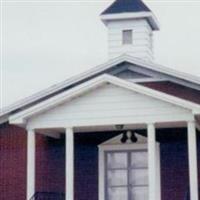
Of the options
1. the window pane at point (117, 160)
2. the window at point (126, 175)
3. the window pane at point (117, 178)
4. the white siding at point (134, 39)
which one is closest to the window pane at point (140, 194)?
the window at point (126, 175)

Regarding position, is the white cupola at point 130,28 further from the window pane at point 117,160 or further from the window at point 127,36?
the window pane at point 117,160

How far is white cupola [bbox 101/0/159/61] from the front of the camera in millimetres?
26812

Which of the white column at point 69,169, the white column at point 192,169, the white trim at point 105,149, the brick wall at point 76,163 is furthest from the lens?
the white trim at point 105,149

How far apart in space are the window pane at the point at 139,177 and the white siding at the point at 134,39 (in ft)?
15.3

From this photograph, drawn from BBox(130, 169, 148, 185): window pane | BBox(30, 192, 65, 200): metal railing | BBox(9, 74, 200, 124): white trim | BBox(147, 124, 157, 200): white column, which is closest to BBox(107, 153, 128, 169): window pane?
BBox(130, 169, 148, 185): window pane

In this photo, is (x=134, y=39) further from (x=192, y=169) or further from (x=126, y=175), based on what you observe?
(x=192, y=169)

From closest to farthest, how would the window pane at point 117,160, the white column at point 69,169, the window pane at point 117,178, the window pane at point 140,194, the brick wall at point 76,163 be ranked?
the white column at point 69,169 → the brick wall at point 76,163 → the window pane at point 140,194 → the window pane at point 117,178 → the window pane at point 117,160

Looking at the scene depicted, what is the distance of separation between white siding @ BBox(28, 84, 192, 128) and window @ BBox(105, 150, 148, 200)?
246 cm

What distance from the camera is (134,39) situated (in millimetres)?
27078

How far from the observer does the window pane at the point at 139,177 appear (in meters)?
23.0

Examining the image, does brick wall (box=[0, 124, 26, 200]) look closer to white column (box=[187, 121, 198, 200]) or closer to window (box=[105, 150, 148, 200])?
window (box=[105, 150, 148, 200])

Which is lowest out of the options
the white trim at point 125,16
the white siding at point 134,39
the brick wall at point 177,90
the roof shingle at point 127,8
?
the brick wall at point 177,90

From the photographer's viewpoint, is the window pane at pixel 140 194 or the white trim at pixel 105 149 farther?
the white trim at pixel 105 149

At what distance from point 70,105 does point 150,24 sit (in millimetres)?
7682
